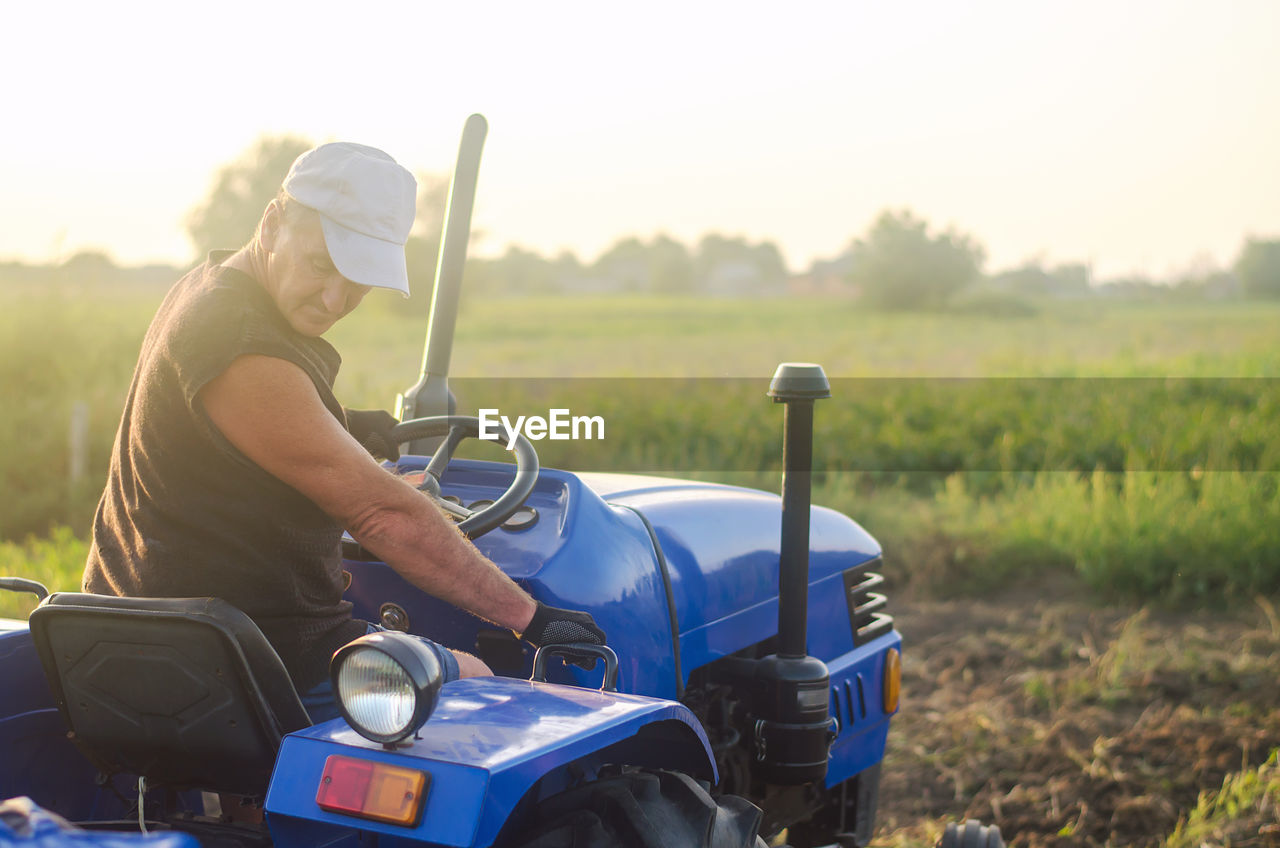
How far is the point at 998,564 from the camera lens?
602 centimetres

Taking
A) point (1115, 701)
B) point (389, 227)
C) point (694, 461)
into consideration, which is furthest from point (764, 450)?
point (389, 227)

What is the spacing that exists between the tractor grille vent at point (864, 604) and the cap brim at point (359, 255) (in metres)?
1.36

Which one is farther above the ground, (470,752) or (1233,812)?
(470,752)

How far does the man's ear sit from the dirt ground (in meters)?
2.25

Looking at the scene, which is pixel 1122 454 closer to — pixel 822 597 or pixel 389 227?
pixel 822 597

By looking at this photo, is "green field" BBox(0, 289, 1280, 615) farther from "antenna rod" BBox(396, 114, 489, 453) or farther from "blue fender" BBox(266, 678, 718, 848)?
"blue fender" BBox(266, 678, 718, 848)

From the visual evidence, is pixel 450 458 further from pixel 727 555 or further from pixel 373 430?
pixel 727 555

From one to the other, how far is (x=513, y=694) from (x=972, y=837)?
1.23m

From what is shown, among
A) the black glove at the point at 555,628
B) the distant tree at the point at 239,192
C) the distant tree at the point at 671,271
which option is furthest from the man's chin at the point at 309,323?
the distant tree at the point at 671,271

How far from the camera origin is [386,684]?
1304mm

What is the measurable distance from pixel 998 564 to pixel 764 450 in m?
3.20

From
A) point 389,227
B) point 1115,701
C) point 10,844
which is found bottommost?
point 1115,701

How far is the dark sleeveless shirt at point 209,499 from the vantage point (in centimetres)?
152

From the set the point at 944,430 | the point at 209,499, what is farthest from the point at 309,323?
the point at 944,430
